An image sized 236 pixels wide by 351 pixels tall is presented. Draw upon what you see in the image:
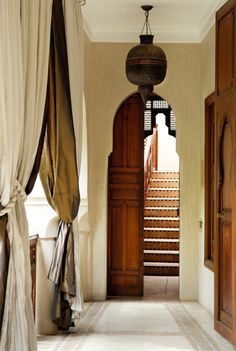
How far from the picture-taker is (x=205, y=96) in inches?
330

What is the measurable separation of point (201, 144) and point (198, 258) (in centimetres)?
151

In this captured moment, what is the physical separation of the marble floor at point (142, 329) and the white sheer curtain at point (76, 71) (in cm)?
37

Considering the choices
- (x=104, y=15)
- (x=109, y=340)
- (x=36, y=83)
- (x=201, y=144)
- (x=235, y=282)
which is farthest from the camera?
(x=201, y=144)

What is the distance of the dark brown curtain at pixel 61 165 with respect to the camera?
18.7 ft

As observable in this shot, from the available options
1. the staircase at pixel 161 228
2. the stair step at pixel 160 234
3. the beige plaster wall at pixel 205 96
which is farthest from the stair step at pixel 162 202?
the beige plaster wall at pixel 205 96

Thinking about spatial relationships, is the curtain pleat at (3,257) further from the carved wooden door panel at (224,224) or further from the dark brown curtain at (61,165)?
the carved wooden door panel at (224,224)

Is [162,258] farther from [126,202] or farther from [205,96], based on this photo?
[205,96]

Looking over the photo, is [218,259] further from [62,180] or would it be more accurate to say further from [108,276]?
[108,276]

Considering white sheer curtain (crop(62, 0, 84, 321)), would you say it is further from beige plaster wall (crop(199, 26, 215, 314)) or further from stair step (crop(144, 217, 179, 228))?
stair step (crop(144, 217, 179, 228))

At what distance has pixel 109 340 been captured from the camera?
6.17 meters

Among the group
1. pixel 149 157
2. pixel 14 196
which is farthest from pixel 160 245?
pixel 14 196

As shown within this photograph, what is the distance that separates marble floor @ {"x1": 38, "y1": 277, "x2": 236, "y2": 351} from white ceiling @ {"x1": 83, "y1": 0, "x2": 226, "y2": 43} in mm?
3462

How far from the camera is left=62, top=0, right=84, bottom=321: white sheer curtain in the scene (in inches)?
245

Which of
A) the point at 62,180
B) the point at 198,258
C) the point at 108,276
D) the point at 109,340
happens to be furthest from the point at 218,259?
the point at 108,276
